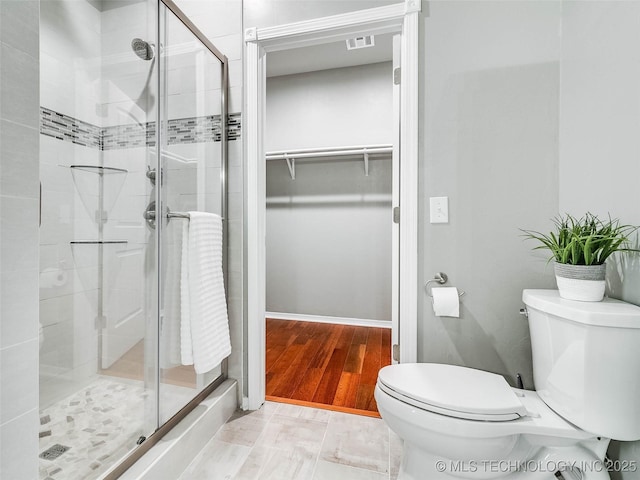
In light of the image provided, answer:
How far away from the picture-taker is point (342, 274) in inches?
117

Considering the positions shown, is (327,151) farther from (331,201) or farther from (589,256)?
(589,256)

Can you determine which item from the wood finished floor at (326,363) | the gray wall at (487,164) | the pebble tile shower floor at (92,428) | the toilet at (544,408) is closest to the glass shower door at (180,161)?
the pebble tile shower floor at (92,428)

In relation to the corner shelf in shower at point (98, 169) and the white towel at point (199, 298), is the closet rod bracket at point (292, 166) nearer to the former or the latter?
the white towel at point (199, 298)

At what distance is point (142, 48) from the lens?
124cm

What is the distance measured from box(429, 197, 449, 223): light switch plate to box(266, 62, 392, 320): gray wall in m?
1.40

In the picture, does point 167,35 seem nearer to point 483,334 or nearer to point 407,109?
point 407,109

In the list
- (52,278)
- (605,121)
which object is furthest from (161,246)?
(605,121)

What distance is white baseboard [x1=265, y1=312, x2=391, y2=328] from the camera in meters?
2.91

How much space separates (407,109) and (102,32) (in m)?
1.29

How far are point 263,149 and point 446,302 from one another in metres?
1.22

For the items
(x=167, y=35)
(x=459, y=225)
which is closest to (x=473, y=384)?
(x=459, y=225)

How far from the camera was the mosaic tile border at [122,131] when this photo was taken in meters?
1.06

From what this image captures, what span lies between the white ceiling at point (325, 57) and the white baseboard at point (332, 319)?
2.43 metres

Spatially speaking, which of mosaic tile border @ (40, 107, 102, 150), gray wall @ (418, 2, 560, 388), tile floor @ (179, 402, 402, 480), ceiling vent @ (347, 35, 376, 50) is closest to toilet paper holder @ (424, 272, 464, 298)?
gray wall @ (418, 2, 560, 388)
